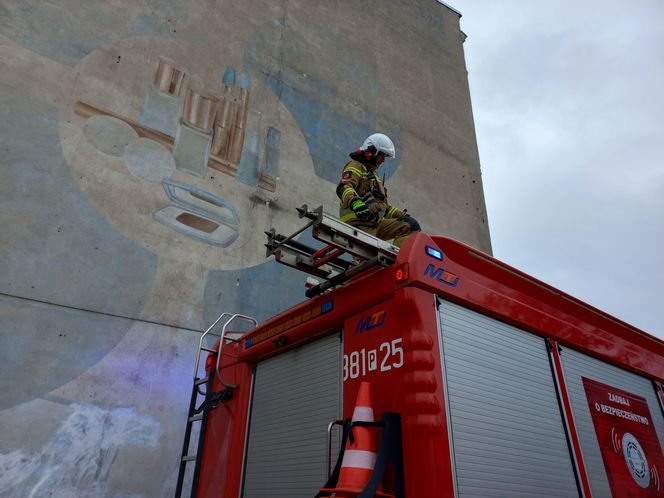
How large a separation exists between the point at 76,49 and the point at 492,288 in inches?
264

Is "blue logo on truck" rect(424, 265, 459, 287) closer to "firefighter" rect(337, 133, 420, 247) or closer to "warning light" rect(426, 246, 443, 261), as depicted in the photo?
"warning light" rect(426, 246, 443, 261)

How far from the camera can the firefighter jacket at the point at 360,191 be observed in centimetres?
425

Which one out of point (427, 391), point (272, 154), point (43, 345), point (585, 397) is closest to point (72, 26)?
point (272, 154)

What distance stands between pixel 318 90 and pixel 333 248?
22.9 feet

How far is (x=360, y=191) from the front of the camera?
4633 millimetres

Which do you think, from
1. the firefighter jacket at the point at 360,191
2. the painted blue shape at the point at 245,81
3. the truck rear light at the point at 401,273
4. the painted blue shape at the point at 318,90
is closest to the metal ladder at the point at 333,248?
the truck rear light at the point at 401,273

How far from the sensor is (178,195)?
7023mm

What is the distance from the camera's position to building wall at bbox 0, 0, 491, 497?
211 inches

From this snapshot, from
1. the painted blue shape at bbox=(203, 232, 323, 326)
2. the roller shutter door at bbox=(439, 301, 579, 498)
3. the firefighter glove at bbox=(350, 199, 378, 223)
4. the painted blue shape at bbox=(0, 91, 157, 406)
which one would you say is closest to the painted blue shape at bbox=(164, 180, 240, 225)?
the painted blue shape at bbox=(203, 232, 323, 326)

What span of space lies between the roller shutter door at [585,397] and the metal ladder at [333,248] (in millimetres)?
1652

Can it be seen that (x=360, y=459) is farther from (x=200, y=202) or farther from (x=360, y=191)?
(x=200, y=202)

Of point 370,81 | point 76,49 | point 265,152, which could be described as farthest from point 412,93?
point 76,49

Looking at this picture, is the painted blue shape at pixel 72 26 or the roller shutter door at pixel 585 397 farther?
the painted blue shape at pixel 72 26

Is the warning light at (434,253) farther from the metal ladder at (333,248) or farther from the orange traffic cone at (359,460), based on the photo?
the orange traffic cone at (359,460)
